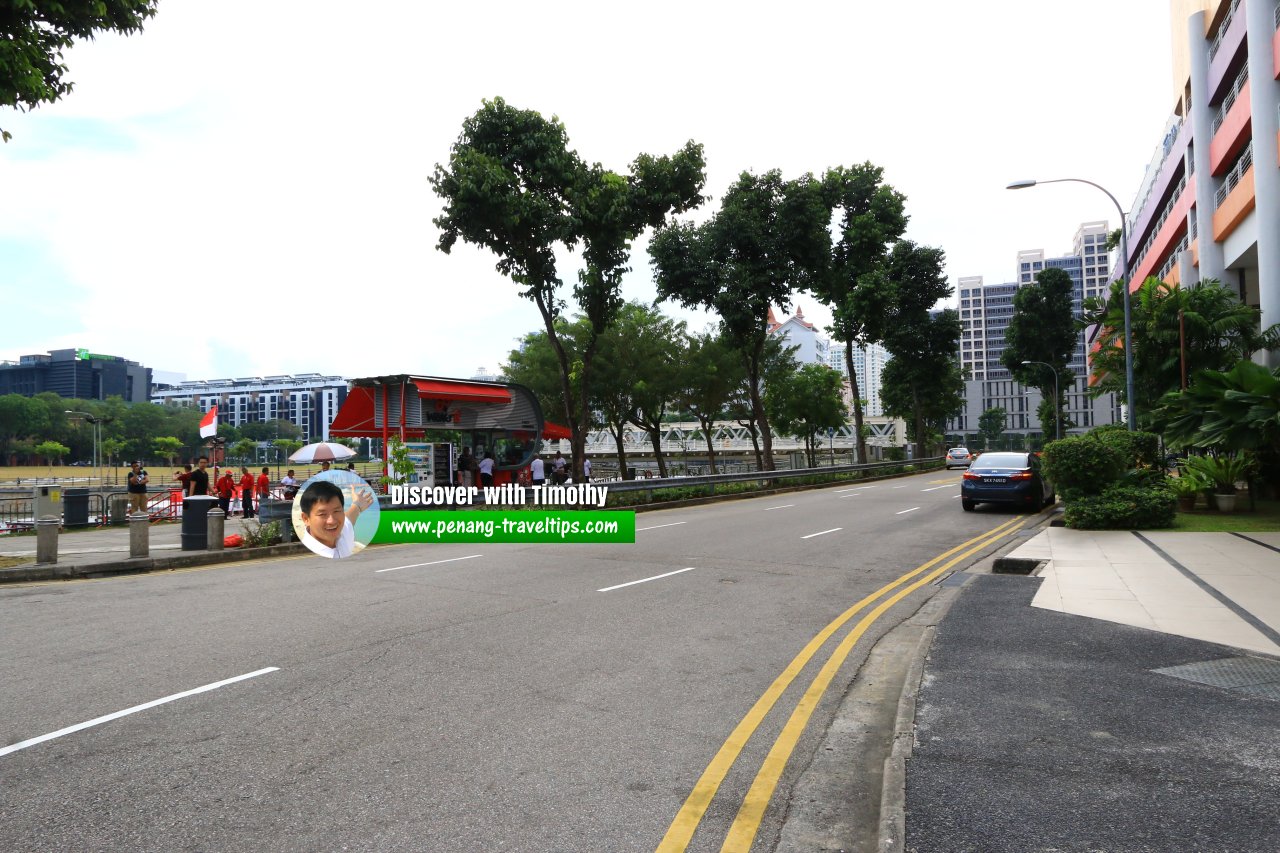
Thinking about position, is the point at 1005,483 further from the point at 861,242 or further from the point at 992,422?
the point at 992,422

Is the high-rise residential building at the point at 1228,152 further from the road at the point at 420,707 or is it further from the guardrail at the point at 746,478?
the road at the point at 420,707

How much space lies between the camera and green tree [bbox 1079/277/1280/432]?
72.1ft

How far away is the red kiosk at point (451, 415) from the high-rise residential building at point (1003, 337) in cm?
11493

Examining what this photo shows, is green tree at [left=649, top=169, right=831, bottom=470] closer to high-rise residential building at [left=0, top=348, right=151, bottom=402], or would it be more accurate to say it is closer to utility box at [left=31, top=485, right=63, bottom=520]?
utility box at [left=31, top=485, right=63, bottom=520]

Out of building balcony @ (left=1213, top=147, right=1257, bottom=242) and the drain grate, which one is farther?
building balcony @ (left=1213, top=147, right=1257, bottom=242)

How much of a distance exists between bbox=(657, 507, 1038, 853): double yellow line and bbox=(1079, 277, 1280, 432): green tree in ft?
56.1


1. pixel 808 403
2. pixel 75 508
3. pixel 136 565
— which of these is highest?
pixel 808 403

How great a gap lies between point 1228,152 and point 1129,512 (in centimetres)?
1704

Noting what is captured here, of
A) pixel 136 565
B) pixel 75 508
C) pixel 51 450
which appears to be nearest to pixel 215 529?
pixel 136 565

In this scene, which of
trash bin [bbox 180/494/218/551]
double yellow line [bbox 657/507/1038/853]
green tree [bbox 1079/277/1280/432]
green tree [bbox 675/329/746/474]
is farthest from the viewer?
green tree [bbox 675/329/746/474]

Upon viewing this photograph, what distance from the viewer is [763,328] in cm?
3606

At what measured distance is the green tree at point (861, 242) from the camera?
139ft

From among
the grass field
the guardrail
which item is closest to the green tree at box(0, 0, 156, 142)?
the guardrail

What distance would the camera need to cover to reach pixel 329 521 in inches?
615
